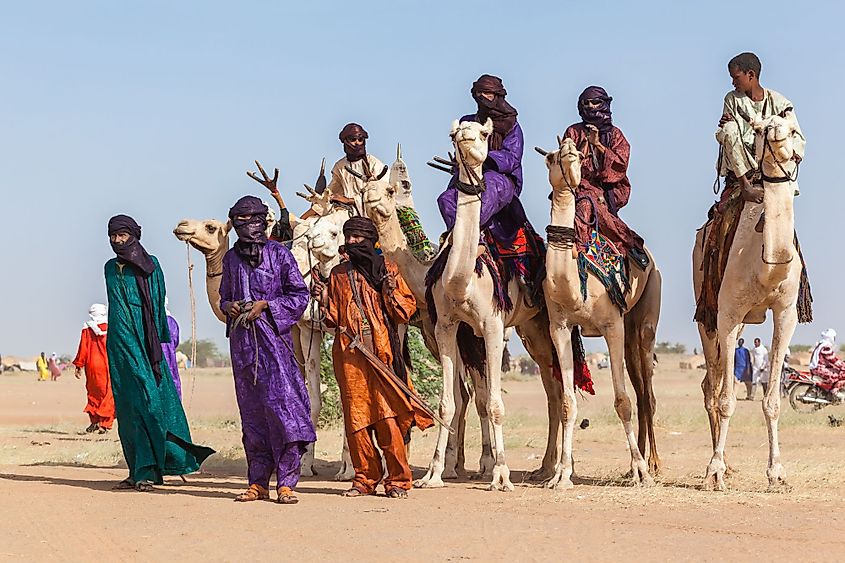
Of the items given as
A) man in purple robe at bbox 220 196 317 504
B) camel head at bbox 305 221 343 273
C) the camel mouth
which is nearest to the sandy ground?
man in purple robe at bbox 220 196 317 504

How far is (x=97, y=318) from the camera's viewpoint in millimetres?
20188

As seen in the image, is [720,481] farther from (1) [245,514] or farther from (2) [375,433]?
(1) [245,514]

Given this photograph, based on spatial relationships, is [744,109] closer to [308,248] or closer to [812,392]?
[308,248]

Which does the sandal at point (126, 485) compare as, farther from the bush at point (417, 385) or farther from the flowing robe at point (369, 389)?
the bush at point (417, 385)

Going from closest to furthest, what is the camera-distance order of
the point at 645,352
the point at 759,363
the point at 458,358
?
the point at 458,358 < the point at 645,352 < the point at 759,363

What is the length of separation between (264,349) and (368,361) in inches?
32.8

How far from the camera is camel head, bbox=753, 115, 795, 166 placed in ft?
32.2

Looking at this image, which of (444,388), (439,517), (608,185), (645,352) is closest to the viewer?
(439,517)

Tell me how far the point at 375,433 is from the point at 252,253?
1.73m

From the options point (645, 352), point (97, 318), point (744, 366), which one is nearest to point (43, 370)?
point (744, 366)

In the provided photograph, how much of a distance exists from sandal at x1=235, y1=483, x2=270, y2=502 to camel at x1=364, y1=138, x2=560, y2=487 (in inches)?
60.5

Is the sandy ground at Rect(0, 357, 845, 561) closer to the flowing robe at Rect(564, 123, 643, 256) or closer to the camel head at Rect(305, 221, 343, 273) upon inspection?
the camel head at Rect(305, 221, 343, 273)

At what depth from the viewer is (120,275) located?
11.2 metres

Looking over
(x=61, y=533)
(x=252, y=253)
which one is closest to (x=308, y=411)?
(x=252, y=253)
